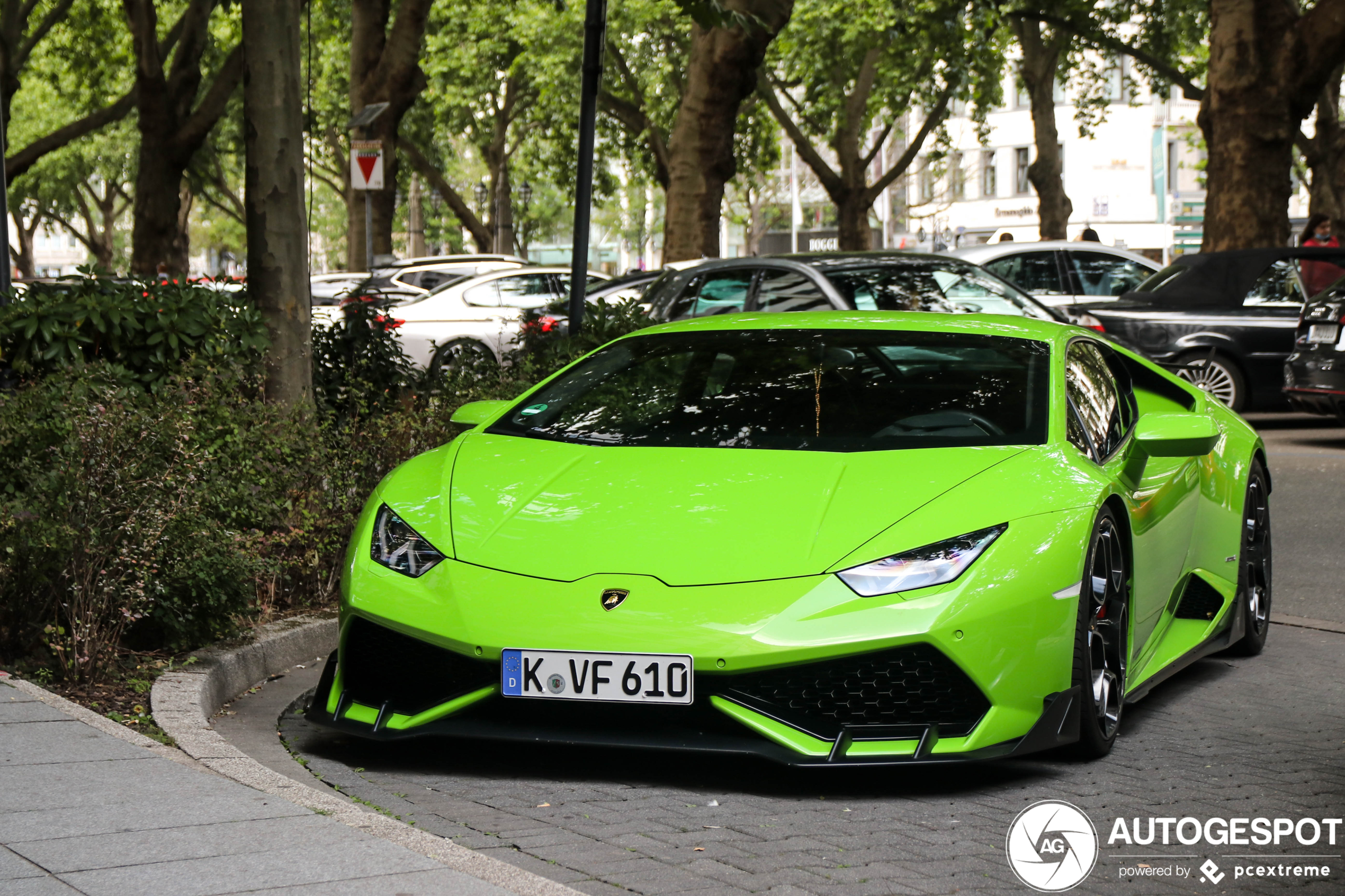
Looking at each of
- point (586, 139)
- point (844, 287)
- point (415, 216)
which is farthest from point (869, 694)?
point (415, 216)

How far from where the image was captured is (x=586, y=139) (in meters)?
10.2

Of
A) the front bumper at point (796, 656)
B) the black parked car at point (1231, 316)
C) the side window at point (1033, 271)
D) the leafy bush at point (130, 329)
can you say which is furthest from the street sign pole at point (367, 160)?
the front bumper at point (796, 656)

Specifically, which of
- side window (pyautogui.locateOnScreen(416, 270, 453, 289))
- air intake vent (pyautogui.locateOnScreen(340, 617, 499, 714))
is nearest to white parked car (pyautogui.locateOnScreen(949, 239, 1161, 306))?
side window (pyautogui.locateOnScreen(416, 270, 453, 289))

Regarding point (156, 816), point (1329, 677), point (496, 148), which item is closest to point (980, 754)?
point (156, 816)

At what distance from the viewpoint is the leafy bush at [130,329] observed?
8.41m

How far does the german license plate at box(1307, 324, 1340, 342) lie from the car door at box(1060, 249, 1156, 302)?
11.1 ft

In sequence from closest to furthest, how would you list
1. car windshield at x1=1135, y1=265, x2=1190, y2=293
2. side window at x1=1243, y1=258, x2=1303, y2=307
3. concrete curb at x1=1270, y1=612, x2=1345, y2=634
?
1. concrete curb at x1=1270, y1=612, x2=1345, y2=634
2. side window at x1=1243, y1=258, x2=1303, y2=307
3. car windshield at x1=1135, y1=265, x2=1190, y2=293

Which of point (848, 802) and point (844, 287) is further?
point (844, 287)

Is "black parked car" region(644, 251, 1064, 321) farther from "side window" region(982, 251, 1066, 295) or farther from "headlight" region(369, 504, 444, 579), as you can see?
"headlight" region(369, 504, 444, 579)

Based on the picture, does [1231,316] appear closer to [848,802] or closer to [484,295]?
[484,295]

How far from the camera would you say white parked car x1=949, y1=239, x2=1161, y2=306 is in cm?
1712

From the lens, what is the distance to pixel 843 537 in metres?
4.55

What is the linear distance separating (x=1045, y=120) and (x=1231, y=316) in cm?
2033

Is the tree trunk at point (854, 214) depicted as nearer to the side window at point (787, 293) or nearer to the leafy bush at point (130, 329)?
the side window at point (787, 293)
